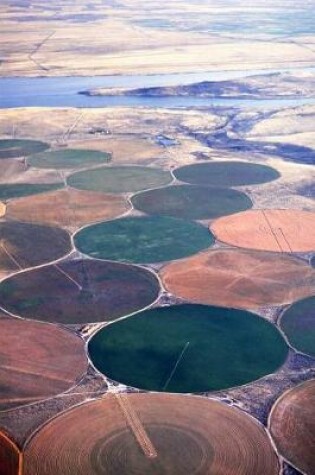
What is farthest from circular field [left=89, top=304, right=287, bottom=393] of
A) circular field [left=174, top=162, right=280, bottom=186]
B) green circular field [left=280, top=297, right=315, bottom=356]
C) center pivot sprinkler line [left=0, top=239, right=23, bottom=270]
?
circular field [left=174, top=162, right=280, bottom=186]

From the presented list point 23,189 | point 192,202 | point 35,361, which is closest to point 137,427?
point 35,361

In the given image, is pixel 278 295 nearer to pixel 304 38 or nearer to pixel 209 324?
pixel 209 324

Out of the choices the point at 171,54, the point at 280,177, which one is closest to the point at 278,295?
the point at 280,177

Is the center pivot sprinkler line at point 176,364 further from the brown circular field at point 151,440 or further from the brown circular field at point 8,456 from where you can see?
the brown circular field at point 8,456

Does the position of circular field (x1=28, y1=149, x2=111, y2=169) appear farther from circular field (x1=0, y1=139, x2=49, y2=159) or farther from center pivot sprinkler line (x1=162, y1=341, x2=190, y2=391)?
center pivot sprinkler line (x1=162, y1=341, x2=190, y2=391)

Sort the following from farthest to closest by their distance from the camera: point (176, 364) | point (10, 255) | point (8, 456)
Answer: point (10, 255) → point (176, 364) → point (8, 456)

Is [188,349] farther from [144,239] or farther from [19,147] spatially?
[19,147]

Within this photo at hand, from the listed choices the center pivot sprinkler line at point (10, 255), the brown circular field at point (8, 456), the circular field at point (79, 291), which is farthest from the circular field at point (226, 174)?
the brown circular field at point (8, 456)
